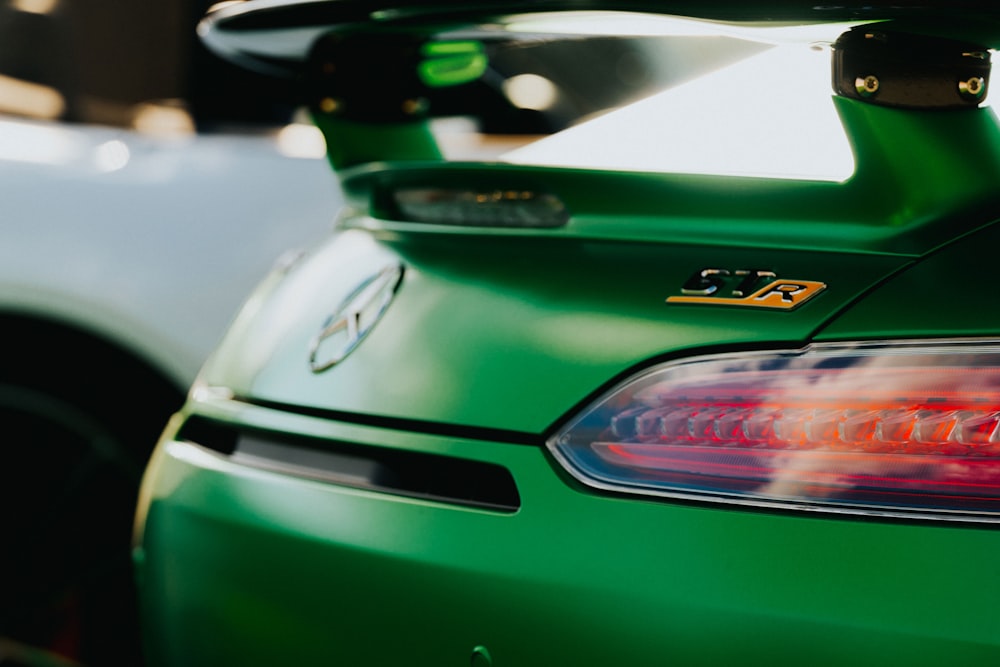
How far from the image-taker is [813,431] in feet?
3.52

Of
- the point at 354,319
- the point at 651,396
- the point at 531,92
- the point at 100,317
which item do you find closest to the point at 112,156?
the point at 100,317

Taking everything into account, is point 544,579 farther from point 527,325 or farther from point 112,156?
point 112,156

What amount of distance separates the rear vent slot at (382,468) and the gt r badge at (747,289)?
269 millimetres

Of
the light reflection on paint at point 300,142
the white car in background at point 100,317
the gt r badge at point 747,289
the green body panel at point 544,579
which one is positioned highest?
the gt r badge at point 747,289

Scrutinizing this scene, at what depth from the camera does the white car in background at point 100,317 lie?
9.16 ft

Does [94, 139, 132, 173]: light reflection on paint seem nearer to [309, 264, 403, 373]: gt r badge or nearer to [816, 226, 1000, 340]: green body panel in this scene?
[309, 264, 403, 373]: gt r badge

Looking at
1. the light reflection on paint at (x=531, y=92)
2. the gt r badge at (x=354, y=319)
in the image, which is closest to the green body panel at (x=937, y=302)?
the gt r badge at (x=354, y=319)

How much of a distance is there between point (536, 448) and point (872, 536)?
1.11ft

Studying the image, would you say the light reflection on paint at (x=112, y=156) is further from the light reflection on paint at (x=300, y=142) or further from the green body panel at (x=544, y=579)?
the green body panel at (x=544, y=579)

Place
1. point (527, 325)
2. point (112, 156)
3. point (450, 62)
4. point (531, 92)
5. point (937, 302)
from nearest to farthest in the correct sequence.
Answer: point (937, 302)
point (527, 325)
point (450, 62)
point (531, 92)
point (112, 156)

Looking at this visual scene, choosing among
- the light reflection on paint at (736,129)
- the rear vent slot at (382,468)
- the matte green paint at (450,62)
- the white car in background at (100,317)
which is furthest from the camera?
the white car in background at (100,317)

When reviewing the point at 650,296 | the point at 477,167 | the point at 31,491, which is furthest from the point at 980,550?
the point at 31,491

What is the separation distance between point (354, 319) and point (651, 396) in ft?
1.43

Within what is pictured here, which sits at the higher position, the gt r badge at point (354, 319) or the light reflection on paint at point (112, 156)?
the gt r badge at point (354, 319)
